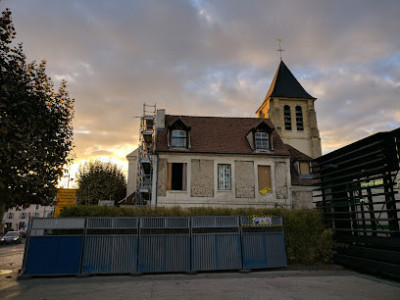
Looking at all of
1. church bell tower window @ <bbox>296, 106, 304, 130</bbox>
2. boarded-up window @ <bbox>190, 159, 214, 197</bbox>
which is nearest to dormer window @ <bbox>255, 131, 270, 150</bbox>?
boarded-up window @ <bbox>190, 159, 214, 197</bbox>

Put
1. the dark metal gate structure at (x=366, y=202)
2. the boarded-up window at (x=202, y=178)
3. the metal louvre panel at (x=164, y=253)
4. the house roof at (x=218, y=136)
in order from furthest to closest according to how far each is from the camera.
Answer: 1. the house roof at (x=218, y=136)
2. the boarded-up window at (x=202, y=178)
3. the metal louvre panel at (x=164, y=253)
4. the dark metal gate structure at (x=366, y=202)

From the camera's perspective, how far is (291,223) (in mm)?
11172

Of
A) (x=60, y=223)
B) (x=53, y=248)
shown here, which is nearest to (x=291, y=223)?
(x=60, y=223)

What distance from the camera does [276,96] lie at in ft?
106

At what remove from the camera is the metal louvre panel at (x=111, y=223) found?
971cm

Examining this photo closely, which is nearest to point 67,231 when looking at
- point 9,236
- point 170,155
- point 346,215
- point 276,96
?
point 170,155

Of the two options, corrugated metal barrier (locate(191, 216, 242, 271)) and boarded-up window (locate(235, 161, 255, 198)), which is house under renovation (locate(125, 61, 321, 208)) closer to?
boarded-up window (locate(235, 161, 255, 198))

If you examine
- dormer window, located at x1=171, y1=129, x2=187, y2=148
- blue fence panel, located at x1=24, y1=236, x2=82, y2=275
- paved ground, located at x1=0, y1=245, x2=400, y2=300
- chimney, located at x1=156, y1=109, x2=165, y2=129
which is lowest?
paved ground, located at x1=0, y1=245, x2=400, y2=300

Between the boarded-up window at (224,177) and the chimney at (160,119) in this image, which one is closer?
the boarded-up window at (224,177)

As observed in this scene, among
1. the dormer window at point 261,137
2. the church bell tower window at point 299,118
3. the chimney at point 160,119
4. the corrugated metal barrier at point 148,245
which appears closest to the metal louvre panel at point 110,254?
the corrugated metal barrier at point 148,245

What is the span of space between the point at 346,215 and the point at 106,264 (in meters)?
9.44

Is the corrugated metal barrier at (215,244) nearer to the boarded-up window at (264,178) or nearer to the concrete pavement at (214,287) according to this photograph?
the concrete pavement at (214,287)

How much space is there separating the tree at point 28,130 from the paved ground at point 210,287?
8.93 feet

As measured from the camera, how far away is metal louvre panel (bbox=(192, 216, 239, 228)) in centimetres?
1011
